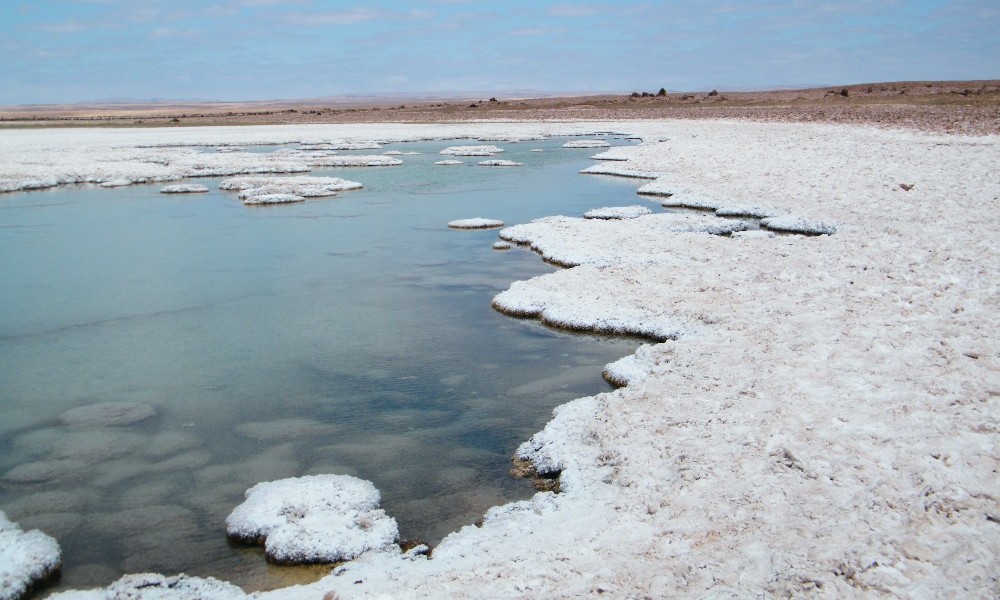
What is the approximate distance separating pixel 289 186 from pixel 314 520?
1855 centimetres

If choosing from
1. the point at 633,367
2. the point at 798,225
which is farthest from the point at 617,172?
the point at 633,367

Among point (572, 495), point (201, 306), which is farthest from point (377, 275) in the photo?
point (572, 495)

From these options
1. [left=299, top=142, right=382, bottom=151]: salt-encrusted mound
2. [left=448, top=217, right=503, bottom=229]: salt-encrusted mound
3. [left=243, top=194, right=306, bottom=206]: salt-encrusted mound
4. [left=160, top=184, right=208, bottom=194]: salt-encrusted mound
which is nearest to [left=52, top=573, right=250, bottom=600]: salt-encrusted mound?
[left=448, top=217, right=503, bottom=229]: salt-encrusted mound

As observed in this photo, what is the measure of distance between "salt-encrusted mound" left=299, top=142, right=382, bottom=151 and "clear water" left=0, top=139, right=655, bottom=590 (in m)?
23.5

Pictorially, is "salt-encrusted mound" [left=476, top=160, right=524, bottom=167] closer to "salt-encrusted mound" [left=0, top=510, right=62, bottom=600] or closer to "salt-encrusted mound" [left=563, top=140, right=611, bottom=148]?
"salt-encrusted mound" [left=563, top=140, right=611, bottom=148]

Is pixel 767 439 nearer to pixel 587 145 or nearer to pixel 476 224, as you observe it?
pixel 476 224

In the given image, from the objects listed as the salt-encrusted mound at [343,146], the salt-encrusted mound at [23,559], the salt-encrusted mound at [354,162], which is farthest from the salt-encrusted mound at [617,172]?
the salt-encrusted mound at [23,559]

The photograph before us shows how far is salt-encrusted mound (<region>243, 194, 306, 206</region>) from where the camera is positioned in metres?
19.9

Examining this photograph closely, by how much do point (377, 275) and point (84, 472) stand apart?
655 centimetres

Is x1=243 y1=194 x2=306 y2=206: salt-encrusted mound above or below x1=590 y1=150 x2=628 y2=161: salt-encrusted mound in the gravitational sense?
below

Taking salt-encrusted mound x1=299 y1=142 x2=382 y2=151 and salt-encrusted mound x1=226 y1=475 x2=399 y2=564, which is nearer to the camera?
salt-encrusted mound x1=226 y1=475 x2=399 y2=564

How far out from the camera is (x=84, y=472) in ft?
20.1

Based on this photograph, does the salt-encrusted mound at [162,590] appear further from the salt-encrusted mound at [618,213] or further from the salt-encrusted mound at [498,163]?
the salt-encrusted mound at [498,163]

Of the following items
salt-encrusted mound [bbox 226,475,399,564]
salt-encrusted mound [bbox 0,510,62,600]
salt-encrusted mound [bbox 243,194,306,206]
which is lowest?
salt-encrusted mound [bbox 0,510,62,600]
